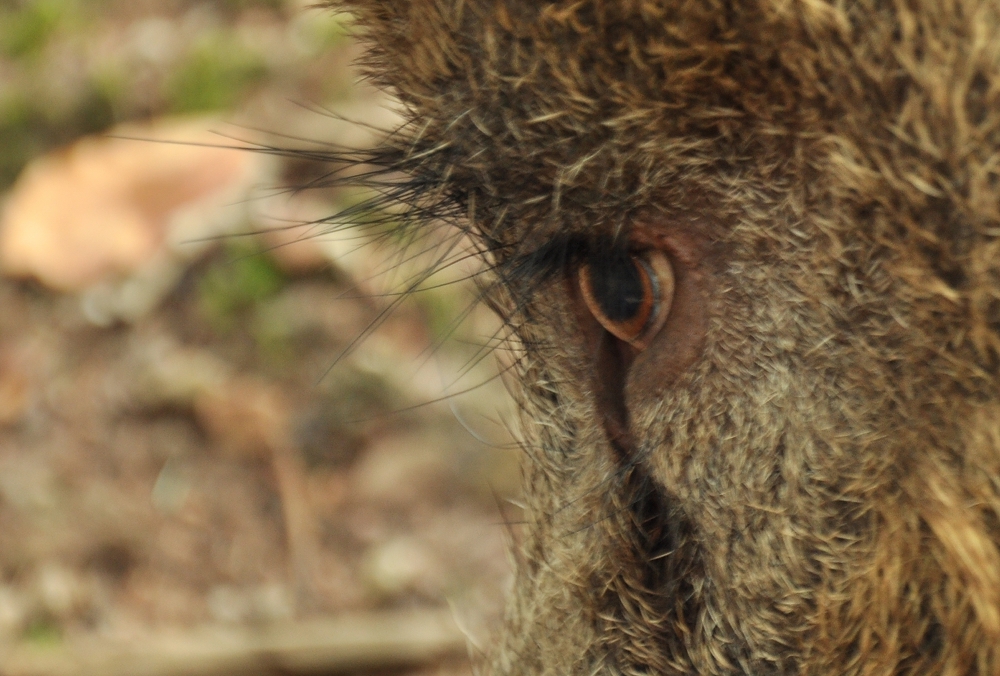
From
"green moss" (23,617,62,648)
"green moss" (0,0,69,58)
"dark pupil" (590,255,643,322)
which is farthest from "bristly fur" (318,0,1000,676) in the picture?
"green moss" (0,0,69,58)

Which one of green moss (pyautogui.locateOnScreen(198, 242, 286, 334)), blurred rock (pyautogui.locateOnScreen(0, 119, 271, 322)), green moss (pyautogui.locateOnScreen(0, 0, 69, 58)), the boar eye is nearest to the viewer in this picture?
the boar eye

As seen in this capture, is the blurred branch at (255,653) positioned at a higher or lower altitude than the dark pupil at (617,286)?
higher

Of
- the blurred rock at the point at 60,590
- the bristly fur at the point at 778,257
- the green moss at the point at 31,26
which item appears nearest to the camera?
the bristly fur at the point at 778,257

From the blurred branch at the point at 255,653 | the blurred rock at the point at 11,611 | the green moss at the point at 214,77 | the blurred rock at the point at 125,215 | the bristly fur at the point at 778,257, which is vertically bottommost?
the bristly fur at the point at 778,257

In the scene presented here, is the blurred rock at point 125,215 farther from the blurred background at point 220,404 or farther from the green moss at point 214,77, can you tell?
the green moss at point 214,77

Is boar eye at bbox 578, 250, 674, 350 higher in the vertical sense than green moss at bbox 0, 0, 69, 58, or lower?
lower

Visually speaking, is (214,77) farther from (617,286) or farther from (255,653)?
(617,286)

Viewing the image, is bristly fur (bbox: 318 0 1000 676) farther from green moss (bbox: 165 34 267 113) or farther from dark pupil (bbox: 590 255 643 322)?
green moss (bbox: 165 34 267 113)

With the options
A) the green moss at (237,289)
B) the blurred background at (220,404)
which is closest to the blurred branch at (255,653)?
the blurred background at (220,404)
